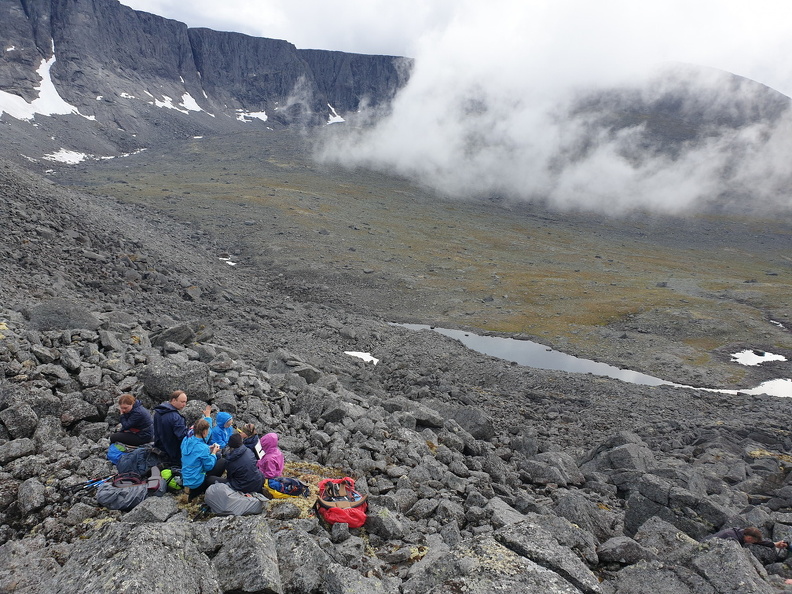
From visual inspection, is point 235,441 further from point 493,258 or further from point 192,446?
point 493,258

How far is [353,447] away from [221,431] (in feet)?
16.4

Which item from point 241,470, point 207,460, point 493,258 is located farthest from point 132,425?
point 493,258

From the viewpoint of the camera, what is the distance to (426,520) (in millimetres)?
12938

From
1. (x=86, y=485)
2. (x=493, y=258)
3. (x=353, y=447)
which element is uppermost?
(x=86, y=485)

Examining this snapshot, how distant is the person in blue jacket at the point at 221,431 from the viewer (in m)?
12.9

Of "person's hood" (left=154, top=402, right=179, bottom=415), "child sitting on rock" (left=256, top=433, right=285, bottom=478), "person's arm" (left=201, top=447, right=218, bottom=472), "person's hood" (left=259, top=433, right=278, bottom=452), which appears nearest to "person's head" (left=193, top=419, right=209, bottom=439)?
"person's arm" (left=201, top=447, right=218, bottom=472)

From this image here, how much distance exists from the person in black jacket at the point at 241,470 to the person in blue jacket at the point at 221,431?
1504 mm

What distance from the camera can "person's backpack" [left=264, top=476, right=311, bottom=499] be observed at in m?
12.1

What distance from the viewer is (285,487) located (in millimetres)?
12367

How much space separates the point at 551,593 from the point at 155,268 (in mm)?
45928

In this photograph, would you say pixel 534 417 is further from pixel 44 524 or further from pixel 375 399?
pixel 44 524

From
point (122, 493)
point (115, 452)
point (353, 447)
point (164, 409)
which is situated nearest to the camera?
point (122, 493)

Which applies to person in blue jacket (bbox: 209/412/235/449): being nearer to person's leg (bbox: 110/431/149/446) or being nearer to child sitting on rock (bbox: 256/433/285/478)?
child sitting on rock (bbox: 256/433/285/478)

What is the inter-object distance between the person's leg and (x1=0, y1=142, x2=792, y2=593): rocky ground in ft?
1.97
